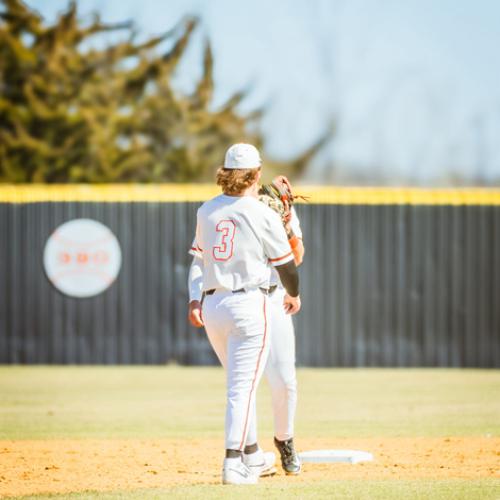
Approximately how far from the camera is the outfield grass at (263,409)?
656 centimetres

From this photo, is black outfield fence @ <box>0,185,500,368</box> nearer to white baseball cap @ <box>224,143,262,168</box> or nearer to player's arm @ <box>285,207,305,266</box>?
player's arm @ <box>285,207,305,266</box>

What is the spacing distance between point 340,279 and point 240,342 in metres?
11.3

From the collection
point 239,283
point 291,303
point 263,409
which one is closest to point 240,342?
point 239,283

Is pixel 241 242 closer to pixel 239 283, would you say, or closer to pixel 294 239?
pixel 239 283

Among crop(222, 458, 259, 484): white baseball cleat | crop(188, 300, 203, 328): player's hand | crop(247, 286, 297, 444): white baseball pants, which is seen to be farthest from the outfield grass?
crop(188, 300, 203, 328): player's hand

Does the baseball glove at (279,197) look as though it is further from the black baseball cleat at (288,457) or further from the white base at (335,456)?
the white base at (335,456)

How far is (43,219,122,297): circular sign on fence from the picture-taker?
18078mm

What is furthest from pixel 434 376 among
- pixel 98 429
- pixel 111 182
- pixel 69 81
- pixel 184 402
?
pixel 69 81

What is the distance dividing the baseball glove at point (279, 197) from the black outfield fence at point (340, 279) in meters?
10.4

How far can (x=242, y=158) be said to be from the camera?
673 centimetres

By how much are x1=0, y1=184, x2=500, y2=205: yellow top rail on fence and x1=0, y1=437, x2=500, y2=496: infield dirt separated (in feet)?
27.2

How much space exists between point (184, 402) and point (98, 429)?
8.53ft

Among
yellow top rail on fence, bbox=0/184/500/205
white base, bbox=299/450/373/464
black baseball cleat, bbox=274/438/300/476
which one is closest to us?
black baseball cleat, bbox=274/438/300/476

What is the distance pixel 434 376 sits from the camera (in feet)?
55.0
